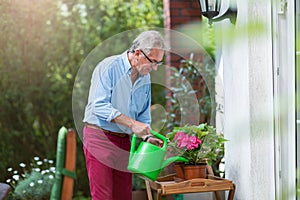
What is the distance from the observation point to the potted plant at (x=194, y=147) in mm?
3059

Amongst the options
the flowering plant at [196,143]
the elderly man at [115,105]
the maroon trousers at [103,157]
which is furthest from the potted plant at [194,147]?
the maroon trousers at [103,157]

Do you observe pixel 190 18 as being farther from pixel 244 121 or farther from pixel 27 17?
pixel 244 121

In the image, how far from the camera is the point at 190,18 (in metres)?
4.88

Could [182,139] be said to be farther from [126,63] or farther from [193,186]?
[126,63]

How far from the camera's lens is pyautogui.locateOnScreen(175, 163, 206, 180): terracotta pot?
Answer: 3.07 meters

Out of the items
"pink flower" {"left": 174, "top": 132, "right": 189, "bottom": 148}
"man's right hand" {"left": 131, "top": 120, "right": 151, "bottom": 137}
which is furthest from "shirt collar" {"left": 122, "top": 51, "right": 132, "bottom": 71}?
"pink flower" {"left": 174, "top": 132, "right": 189, "bottom": 148}

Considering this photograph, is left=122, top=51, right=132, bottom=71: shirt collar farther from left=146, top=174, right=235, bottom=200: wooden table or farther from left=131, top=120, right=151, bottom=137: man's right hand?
left=146, top=174, right=235, bottom=200: wooden table

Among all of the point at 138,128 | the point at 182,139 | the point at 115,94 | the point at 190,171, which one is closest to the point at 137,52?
the point at 115,94

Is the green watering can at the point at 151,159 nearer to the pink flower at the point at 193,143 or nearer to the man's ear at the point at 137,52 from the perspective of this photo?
the pink flower at the point at 193,143

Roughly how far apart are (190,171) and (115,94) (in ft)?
1.91

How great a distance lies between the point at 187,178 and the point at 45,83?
2809mm

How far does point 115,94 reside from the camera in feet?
10.7

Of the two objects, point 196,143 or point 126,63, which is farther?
point 126,63

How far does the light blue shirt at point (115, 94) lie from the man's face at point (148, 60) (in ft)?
0.20
